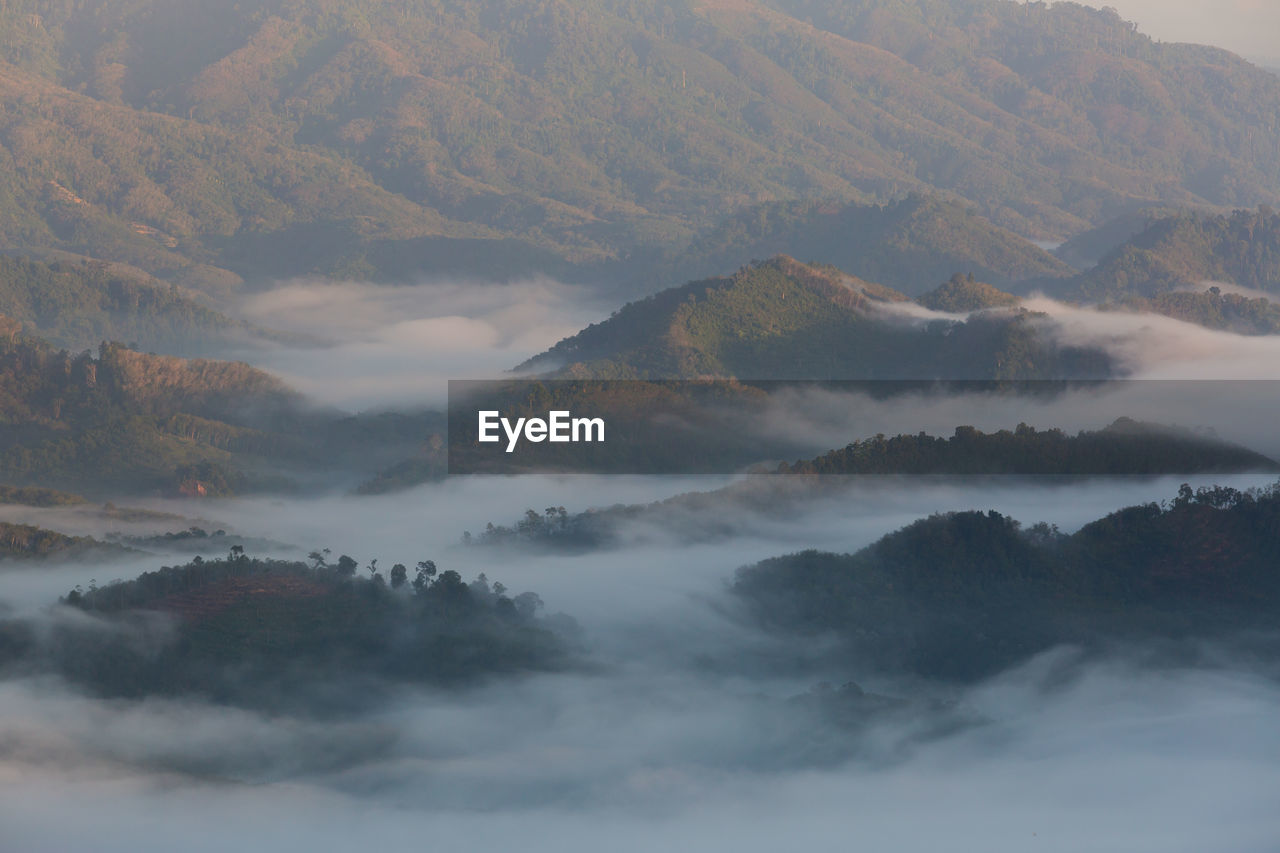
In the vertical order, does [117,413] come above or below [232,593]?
above

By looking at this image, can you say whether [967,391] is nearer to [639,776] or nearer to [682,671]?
[682,671]

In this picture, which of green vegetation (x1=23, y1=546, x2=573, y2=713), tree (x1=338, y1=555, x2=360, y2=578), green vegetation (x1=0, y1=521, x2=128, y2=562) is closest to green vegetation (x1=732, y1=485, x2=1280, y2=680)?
green vegetation (x1=23, y1=546, x2=573, y2=713)

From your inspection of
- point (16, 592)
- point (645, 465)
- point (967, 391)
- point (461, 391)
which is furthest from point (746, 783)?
point (461, 391)

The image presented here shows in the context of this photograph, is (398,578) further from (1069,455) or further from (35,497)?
(35,497)

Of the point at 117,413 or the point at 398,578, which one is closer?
the point at 398,578

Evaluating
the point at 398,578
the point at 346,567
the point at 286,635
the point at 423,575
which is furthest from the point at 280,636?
the point at 423,575

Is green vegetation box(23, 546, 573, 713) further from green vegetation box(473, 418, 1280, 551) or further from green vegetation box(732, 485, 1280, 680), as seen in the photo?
green vegetation box(473, 418, 1280, 551)
